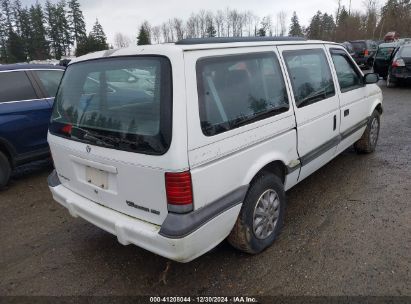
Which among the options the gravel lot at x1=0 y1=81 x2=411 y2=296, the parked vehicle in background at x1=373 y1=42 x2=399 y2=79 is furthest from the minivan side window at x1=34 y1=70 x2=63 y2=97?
the parked vehicle in background at x1=373 y1=42 x2=399 y2=79

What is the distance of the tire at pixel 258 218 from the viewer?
2.80 metres

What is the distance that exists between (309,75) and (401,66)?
10.1 meters

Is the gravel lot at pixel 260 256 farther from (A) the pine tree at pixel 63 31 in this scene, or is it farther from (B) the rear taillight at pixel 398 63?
(A) the pine tree at pixel 63 31

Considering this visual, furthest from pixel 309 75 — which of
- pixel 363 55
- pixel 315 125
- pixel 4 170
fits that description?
pixel 363 55

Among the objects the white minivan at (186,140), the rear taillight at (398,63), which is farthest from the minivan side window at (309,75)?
the rear taillight at (398,63)

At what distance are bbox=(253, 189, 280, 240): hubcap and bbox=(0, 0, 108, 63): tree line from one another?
61.5 m

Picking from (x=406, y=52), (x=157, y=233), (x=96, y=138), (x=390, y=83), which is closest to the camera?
(x=157, y=233)

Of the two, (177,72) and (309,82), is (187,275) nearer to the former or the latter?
(177,72)

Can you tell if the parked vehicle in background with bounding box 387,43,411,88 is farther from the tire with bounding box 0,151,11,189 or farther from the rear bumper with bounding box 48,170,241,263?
the tire with bounding box 0,151,11,189

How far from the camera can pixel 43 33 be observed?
67.9m

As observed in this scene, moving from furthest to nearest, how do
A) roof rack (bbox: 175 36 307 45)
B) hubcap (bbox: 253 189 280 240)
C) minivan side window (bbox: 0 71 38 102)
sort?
minivan side window (bbox: 0 71 38 102)
hubcap (bbox: 253 189 280 240)
roof rack (bbox: 175 36 307 45)

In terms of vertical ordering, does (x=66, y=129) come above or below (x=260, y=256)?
above

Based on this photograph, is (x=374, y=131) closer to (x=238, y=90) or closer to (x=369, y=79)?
(x=369, y=79)

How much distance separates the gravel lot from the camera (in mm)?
2707
